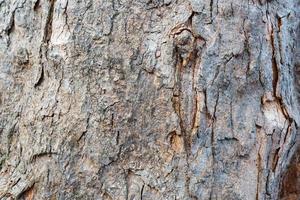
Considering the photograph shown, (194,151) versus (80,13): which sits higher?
(80,13)

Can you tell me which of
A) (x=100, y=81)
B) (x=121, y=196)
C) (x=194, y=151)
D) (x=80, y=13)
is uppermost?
(x=80, y=13)

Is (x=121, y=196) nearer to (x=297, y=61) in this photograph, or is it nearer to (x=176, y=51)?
(x=176, y=51)

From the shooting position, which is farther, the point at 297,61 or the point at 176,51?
the point at 297,61

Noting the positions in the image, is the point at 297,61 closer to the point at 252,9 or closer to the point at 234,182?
the point at 252,9

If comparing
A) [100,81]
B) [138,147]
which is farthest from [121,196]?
[100,81]

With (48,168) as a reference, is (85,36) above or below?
above

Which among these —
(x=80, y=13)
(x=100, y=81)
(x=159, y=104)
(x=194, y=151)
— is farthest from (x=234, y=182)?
(x=80, y=13)
